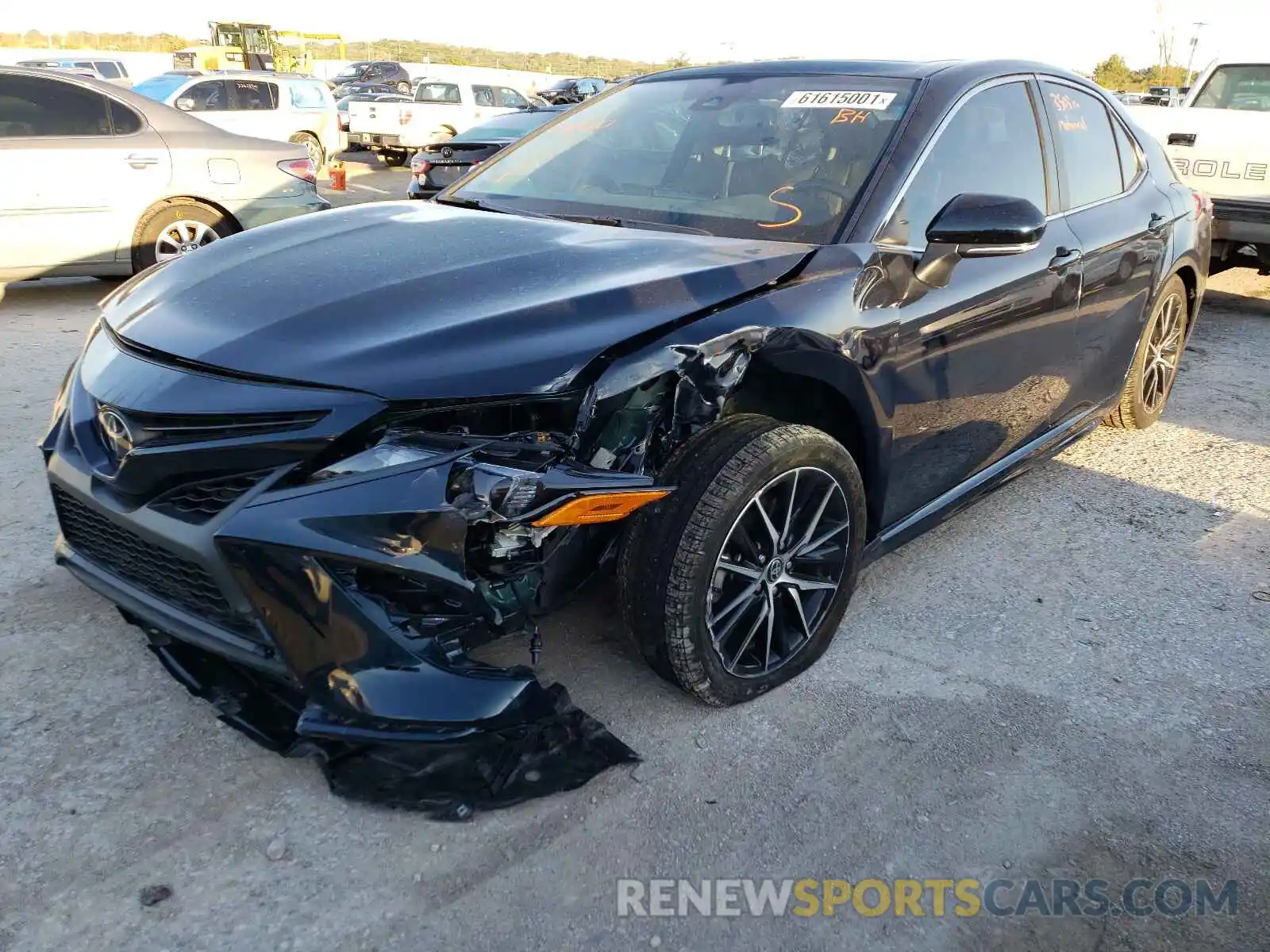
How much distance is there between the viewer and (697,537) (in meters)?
2.36

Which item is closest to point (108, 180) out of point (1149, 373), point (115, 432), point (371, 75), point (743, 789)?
point (115, 432)

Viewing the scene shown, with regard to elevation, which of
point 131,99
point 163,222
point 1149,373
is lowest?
point 1149,373

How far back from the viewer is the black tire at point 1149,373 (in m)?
4.46

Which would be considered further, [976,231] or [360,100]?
[360,100]

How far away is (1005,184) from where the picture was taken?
10.9ft

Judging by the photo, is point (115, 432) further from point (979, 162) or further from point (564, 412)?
point (979, 162)

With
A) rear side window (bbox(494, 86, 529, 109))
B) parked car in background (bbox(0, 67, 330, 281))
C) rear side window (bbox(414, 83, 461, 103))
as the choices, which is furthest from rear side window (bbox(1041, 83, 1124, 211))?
rear side window (bbox(494, 86, 529, 109))

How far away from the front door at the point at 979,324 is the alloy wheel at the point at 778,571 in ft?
1.17

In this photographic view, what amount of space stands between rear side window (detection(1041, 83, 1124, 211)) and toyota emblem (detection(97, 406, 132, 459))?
313 centimetres

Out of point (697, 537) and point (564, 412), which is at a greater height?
point (564, 412)

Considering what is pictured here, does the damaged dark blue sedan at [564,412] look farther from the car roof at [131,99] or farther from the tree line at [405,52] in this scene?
the tree line at [405,52]

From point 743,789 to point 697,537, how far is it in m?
0.62

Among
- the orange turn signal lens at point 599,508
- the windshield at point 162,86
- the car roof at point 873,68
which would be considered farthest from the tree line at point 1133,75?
the orange turn signal lens at point 599,508

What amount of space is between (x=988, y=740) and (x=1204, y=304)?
7.19m
